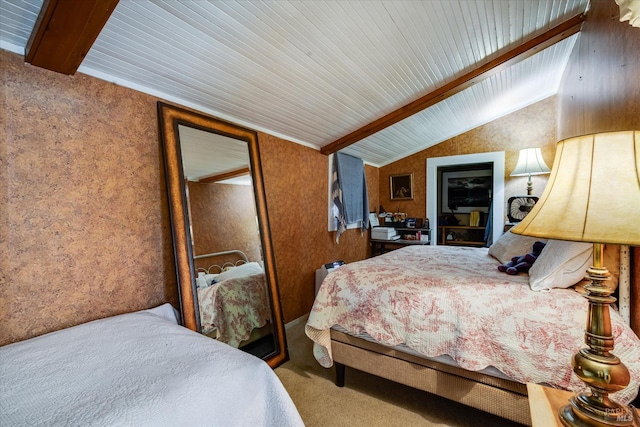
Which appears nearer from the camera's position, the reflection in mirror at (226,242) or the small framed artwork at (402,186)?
the reflection in mirror at (226,242)

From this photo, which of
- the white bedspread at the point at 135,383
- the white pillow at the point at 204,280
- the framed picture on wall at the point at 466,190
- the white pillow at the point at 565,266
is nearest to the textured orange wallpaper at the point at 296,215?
the white pillow at the point at 204,280

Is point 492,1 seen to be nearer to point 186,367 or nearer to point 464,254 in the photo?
point 464,254

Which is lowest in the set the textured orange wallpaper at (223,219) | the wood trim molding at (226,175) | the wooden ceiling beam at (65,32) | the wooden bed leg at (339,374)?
the wooden bed leg at (339,374)

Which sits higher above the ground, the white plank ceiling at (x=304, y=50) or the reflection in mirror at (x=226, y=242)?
the white plank ceiling at (x=304, y=50)

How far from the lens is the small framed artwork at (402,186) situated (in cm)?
482

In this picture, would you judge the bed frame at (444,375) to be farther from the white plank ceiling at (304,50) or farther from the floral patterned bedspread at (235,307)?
the white plank ceiling at (304,50)

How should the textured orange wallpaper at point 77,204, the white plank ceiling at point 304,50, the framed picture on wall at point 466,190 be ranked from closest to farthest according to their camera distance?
the textured orange wallpaper at point 77,204, the white plank ceiling at point 304,50, the framed picture on wall at point 466,190

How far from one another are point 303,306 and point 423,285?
1.82 m

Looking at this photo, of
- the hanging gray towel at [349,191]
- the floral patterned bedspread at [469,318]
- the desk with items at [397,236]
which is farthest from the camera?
the desk with items at [397,236]

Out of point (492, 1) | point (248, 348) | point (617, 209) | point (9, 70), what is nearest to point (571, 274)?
point (617, 209)

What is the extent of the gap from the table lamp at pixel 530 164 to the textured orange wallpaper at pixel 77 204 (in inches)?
160

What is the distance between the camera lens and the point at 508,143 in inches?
159

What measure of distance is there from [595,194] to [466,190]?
474cm

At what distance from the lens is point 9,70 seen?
52.9 inches
